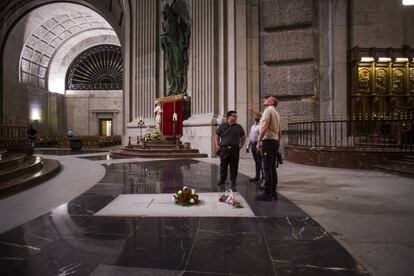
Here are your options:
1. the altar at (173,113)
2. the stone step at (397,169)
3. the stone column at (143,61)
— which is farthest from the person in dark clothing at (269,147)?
the stone column at (143,61)

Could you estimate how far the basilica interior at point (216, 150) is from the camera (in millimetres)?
2977

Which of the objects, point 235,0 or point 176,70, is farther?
point 176,70

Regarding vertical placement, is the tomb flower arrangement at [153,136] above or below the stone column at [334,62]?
below

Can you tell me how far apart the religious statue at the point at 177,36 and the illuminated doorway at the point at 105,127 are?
2075 cm

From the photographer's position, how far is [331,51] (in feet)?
40.0

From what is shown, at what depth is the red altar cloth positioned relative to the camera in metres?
16.4

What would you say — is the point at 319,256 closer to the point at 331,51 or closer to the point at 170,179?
the point at 170,179

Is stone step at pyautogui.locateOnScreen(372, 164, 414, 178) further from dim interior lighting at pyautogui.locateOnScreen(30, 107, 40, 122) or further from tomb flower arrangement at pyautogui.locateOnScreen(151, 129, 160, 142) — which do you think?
Answer: dim interior lighting at pyautogui.locateOnScreen(30, 107, 40, 122)

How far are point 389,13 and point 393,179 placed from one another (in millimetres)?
7464

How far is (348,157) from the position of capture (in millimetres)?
9398

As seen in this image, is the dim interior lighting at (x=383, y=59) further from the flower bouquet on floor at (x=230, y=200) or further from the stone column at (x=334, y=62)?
the flower bouquet on floor at (x=230, y=200)

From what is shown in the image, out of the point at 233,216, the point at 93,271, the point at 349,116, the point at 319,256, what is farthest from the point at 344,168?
the point at 93,271

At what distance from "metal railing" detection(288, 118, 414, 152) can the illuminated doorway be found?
2744 cm

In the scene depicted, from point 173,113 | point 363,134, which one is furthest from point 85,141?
point 363,134
